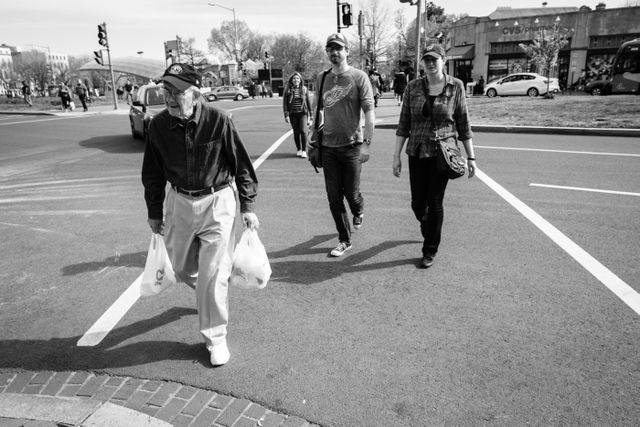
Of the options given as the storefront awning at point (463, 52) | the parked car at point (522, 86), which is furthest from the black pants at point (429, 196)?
the storefront awning at point (463, 52)

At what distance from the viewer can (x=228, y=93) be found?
47375mm

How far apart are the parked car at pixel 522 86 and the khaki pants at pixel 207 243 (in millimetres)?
29620

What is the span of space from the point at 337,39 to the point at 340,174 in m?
1.25

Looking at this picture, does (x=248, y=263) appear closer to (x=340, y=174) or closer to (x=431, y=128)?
(x=340, y=174)

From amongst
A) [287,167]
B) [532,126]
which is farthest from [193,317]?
[532,126]

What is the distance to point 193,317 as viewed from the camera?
361 centimetres

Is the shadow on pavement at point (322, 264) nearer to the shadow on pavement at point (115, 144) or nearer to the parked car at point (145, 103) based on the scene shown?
the shadow on pavement at point (115, 144)

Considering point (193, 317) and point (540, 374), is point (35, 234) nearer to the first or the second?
point (193, 317)

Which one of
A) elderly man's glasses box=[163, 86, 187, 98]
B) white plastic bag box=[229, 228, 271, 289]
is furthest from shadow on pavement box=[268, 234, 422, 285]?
elderly man's glasses box=[163, 86, 187, 98]

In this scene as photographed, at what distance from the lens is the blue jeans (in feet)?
15.1

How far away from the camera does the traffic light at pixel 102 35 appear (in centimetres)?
2723

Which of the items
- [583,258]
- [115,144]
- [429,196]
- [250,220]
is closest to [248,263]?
[250,220]

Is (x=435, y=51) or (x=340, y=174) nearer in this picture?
(x=435, y=51)

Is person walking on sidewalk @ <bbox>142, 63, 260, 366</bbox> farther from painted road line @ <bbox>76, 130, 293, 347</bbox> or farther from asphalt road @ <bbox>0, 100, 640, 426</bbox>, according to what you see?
painted road line @ <bbox>76, 130, 293, 347</bbox>
